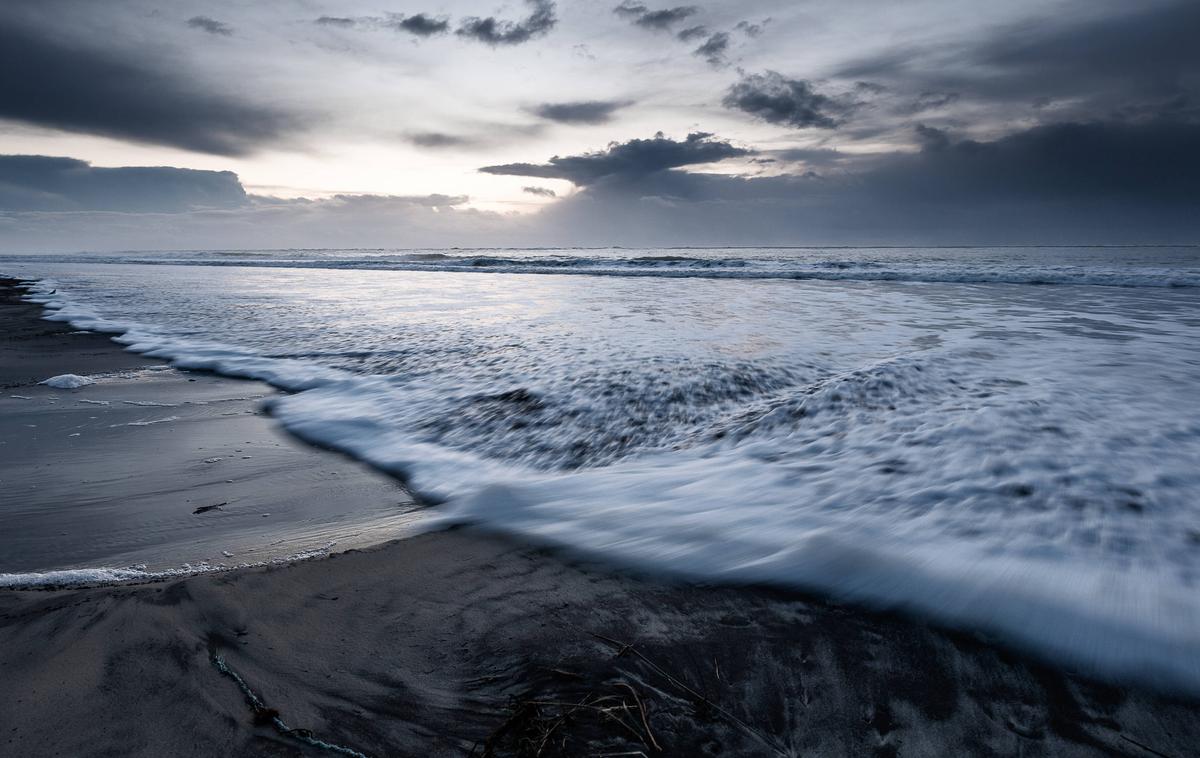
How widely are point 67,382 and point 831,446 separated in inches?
260

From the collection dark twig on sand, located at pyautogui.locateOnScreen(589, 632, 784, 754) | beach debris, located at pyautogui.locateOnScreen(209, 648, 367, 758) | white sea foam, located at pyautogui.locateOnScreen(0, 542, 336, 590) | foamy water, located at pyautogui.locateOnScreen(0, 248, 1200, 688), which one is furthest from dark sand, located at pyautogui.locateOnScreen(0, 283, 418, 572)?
dark twig on sand, located at pyautogui.locateOnScreen(589, 632, 784, 754)

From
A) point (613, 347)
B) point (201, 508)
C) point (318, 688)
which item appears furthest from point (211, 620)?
point (613, 347)

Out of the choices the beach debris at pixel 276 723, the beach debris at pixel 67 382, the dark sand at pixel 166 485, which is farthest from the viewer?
the beach debris at pixel 67 382

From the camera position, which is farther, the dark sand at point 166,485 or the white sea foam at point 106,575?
the dark sand at point 166,485

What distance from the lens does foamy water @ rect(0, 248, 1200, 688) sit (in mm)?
1999

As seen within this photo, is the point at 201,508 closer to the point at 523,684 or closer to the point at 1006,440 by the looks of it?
the point at 523,684

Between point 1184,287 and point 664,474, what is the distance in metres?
19.6

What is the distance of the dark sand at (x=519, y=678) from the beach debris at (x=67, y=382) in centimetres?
454

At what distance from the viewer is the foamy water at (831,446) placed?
2.00 metres

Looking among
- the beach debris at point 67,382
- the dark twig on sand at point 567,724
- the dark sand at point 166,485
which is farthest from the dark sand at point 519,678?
the beach debris at point 67,382

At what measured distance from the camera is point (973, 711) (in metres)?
1.47

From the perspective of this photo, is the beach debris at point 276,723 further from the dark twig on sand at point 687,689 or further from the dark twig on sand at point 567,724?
the dark twig on sand at point 687,689

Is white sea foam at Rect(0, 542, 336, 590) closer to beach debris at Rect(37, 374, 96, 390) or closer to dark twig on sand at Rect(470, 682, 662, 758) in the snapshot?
dark twig on sand at Rect(470, 682, 662, 758)

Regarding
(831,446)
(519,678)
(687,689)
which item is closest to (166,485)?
(519,678)
